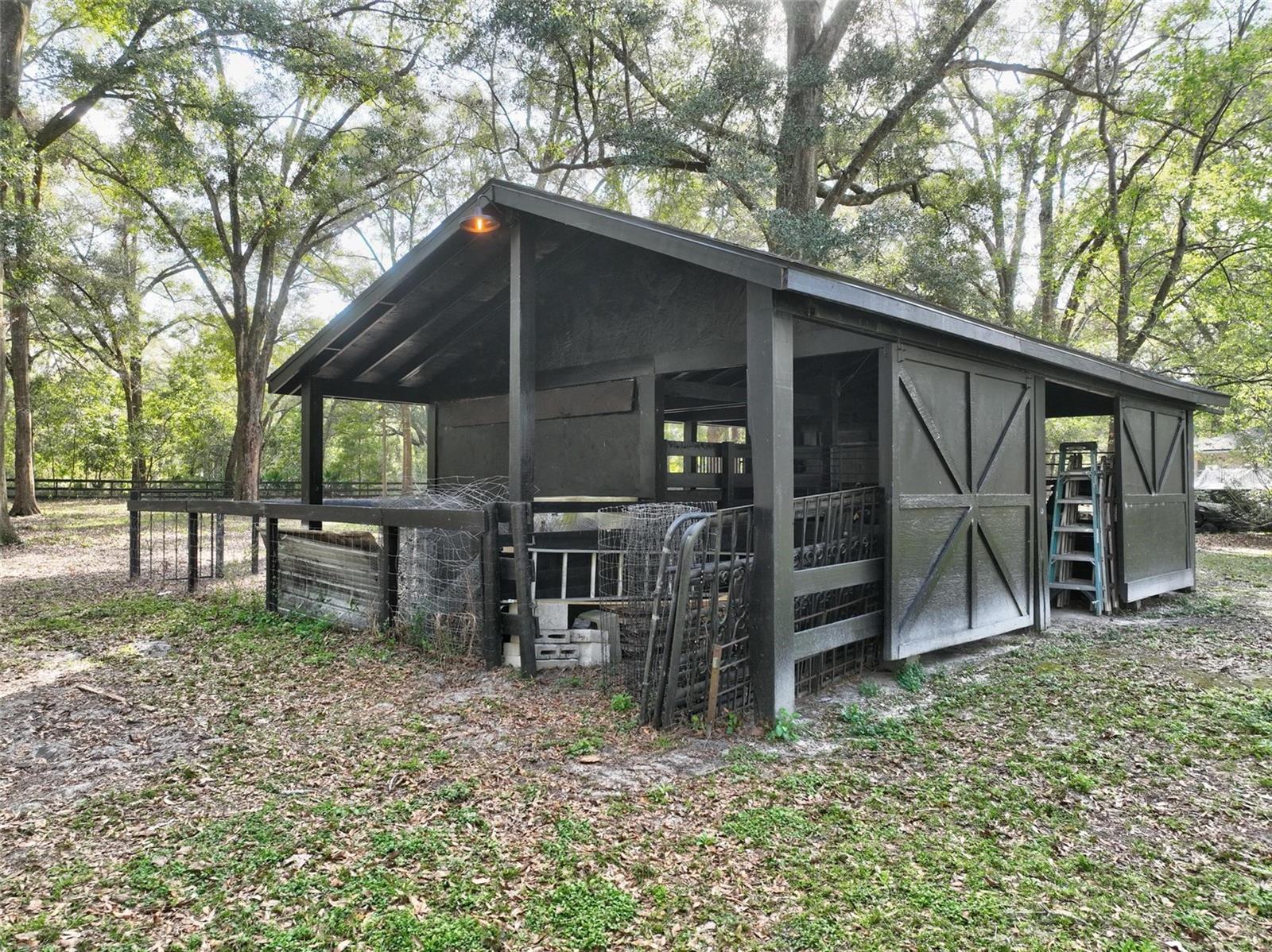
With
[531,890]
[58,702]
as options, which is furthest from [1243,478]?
[58,702]

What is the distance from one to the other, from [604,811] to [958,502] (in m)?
4.23

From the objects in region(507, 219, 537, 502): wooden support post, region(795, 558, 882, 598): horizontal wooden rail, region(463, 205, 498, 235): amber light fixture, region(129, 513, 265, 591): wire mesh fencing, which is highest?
region(463, 205, 498, 235): amber light fixture

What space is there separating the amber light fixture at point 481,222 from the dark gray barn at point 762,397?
3cm

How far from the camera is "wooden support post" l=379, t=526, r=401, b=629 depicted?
6.27 meters

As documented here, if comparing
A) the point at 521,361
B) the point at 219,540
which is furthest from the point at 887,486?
the point at 219,540

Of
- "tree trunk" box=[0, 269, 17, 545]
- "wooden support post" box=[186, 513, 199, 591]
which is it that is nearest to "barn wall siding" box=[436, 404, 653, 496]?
"wooden support post" box=[186, 513, 199, 591]

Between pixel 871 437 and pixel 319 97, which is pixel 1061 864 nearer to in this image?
pixel 871 437

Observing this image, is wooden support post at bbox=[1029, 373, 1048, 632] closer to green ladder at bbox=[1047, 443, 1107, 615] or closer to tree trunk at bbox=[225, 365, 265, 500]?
green ladder at bbox=[1047, 443, 1107, 615]

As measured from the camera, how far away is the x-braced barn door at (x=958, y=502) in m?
5.51

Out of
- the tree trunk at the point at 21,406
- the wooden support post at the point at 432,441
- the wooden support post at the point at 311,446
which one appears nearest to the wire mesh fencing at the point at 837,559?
the wooden support post at the point at 311,446

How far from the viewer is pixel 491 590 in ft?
17.8

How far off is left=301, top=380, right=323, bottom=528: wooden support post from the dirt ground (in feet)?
8.68

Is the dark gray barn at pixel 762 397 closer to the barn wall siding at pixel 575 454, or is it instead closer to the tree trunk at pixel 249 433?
the barn wall siding at pixel 575 454

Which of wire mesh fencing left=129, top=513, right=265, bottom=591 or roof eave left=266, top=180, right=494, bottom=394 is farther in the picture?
wire mesh fencing left=129, top=513, right=265, bottom=591
